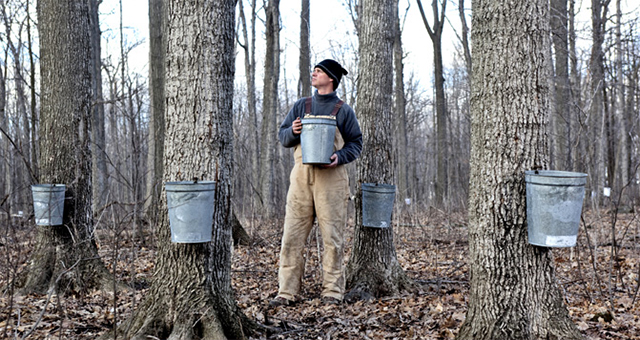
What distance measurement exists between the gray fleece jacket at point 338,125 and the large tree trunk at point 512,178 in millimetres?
1537

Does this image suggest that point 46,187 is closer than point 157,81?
Yes

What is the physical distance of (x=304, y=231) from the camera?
425 cm

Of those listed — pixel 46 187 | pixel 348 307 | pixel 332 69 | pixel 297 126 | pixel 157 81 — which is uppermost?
pixel 157 81

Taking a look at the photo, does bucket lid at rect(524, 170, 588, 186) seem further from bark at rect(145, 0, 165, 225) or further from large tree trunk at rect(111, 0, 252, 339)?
bark at rect(145, 0, 165, 225)

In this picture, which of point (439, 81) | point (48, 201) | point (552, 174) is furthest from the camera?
point (439, 81)

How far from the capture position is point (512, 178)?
105 inches

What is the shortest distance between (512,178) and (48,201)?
396cm

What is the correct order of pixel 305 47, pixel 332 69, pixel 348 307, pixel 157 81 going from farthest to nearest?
pixel 305 47, pixel 157 81, pixel 332 69, pixel 348 307

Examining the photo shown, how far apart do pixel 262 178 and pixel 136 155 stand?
30.5ft

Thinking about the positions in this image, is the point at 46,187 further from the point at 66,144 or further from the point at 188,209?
the point at 188,209

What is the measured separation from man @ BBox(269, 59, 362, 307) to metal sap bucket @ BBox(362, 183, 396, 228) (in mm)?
186

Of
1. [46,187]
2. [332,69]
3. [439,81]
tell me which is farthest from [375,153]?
[439,81]

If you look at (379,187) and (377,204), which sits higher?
(379,187)

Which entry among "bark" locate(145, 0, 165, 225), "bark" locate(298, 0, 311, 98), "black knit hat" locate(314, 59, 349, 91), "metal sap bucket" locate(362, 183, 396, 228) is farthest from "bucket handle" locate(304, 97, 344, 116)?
"bark" locate(298, 0, 311, 98)
